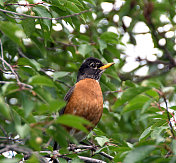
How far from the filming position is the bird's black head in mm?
4511

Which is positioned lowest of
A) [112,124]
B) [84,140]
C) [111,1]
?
[112,124]

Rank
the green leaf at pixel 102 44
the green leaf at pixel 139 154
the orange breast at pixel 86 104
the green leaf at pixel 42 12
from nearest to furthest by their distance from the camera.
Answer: the green leaf at pixel 139 154
the green leaf at pixel 42 12
the orange breast at pixel 86 104
the green leaf at pixel 102 44

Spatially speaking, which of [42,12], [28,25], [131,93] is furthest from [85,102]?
[131,93]

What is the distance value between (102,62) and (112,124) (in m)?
1.90

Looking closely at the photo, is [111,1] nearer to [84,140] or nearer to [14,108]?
[84,140]

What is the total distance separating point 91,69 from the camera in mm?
4621

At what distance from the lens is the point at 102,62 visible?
4.54m

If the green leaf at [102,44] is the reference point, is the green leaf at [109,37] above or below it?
above

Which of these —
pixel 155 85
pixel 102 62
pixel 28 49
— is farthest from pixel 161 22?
pixel 155 85

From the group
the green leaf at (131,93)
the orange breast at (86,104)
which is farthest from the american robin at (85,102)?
the green leaf at (131,93)

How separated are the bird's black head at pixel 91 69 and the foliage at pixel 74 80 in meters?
0.10

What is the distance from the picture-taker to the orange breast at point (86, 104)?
150 inches

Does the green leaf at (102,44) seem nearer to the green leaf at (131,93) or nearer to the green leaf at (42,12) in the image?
the green leaf at (42,12)

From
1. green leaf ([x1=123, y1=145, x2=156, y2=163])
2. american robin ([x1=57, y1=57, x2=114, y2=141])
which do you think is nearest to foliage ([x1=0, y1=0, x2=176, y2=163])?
green leaf ([x1=123, y1=145, x2=156, y2=163])
